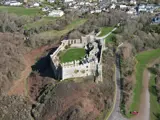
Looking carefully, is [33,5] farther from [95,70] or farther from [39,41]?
[95,70]

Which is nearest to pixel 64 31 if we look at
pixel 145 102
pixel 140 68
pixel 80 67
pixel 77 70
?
pixel 140 68

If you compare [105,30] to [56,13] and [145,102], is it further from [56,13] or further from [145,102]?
[145,102]

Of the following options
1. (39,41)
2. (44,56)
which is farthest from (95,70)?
(39,41)

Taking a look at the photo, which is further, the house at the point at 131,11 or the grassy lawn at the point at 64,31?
the house at the point at 131,11

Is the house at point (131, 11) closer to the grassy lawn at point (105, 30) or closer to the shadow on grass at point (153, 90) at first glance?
the grassy lawn at point (105, 30)

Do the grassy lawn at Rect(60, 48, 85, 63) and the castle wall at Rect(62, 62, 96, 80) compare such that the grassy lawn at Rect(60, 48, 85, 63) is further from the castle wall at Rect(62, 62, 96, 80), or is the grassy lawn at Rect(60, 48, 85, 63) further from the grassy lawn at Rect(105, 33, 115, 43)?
the grassy lawn at Rect(105, 33, 115, 43)

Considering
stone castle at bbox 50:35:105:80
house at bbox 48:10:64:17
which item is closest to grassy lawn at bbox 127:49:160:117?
stone castle at bbox 50:35:105:80

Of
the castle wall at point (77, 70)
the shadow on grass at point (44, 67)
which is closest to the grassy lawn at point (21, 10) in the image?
the shadow on grass at point (44, 67)
